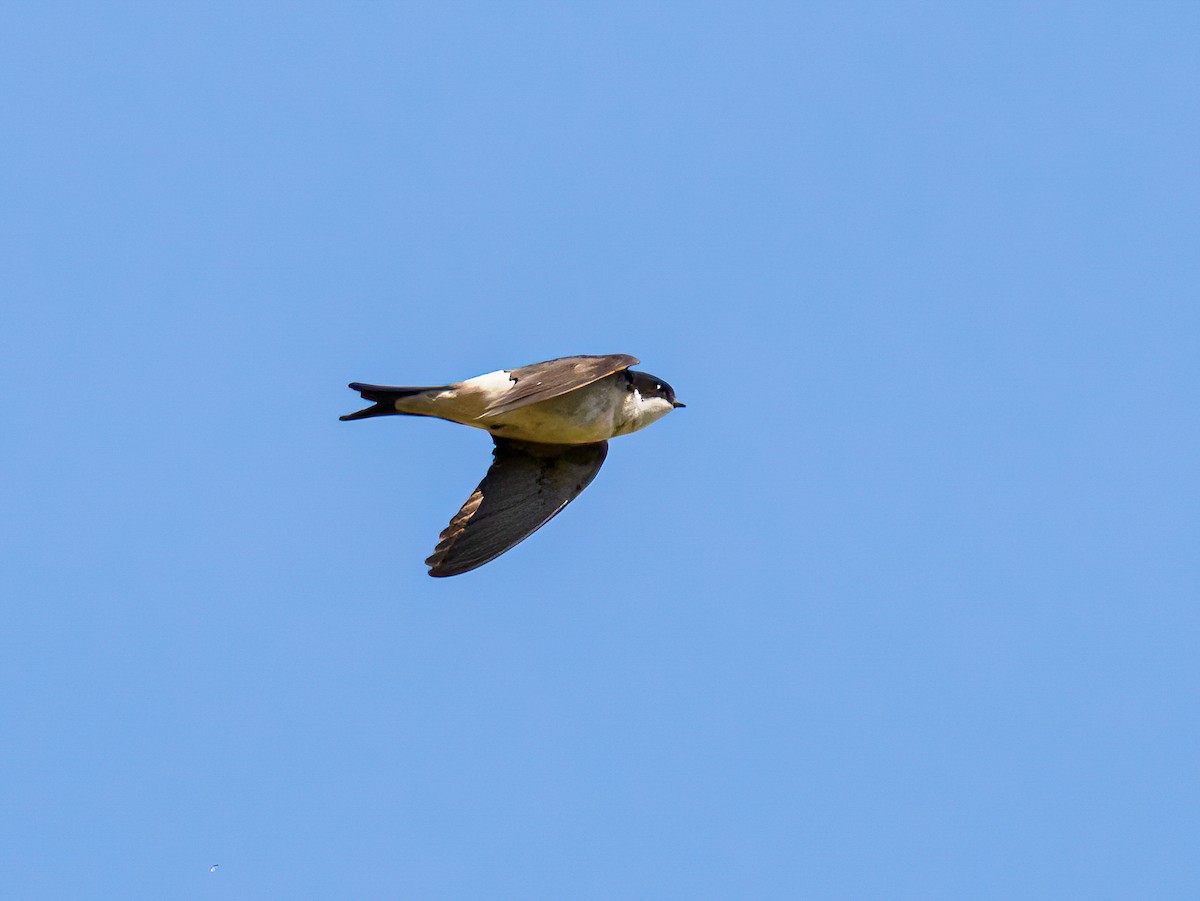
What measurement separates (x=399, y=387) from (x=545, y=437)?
4.35 ft

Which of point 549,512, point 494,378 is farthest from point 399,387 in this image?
point 549,512

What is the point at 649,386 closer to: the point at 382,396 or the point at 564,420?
the point at 564,420

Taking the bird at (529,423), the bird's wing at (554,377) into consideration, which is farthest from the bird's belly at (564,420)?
the bird's wing at (554,377)

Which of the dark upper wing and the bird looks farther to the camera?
the dark upper wing

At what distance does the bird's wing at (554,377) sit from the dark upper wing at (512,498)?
83 centimetres

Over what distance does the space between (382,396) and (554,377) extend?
1.33 meters

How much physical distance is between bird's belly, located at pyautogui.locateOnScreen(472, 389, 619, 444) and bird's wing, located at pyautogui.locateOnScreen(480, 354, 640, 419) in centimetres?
22

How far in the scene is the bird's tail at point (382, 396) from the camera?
459 inches

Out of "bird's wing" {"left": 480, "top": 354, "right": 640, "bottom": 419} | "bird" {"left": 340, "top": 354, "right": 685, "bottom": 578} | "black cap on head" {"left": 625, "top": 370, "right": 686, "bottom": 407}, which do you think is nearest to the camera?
"bird's wing" {"left": 480, "top": 354, "right": 640, "bottom": 419}

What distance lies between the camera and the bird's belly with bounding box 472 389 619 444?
12023mm

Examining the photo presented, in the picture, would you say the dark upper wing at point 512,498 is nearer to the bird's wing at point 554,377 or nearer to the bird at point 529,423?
the bird at point 529,423

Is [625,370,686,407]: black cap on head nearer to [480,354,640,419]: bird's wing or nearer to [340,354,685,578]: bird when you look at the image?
[340,354,685,578]: bird

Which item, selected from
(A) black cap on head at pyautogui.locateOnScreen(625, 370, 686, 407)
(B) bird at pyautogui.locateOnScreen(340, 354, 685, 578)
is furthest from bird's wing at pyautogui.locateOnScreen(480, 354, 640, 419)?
(A) black cap on head at pyautogui.locateOnScreen(625, 370, 686, 407)

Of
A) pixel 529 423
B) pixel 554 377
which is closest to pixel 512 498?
pixel 529 423
